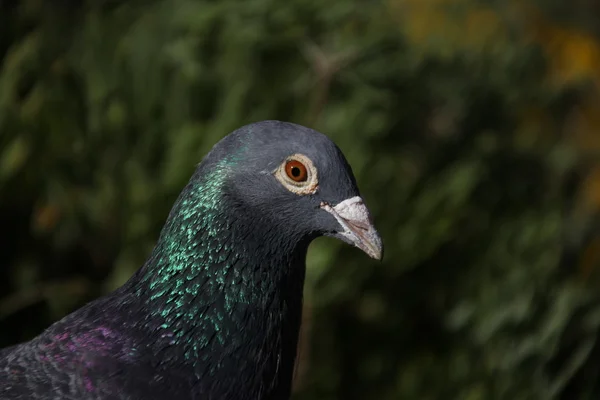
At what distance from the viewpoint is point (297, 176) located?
2051mm

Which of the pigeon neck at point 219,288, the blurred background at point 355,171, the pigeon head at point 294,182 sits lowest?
the pigeon neck at point 219,288

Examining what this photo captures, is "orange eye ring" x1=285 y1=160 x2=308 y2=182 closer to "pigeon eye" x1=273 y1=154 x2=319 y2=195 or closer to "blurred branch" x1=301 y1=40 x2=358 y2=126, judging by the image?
"pigeon eye" x1=273 y1=154 x2=319 y2=195

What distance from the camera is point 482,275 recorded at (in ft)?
14.1

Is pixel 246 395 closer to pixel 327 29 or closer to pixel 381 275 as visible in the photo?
pixel 381 275

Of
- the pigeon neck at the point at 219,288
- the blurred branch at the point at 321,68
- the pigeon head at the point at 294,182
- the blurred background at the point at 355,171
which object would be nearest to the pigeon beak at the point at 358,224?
the pigeon head at the point at 294,182

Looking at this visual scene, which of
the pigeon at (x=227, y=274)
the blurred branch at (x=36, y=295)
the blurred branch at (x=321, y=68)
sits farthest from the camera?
the blurred branch at (x=321, y=68)

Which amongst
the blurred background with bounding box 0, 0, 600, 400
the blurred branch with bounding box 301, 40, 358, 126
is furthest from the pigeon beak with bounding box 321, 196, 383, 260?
the blurred branch with bounding box 301, 40, 358, 126

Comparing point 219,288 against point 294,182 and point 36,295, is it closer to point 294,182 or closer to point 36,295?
point 294,182

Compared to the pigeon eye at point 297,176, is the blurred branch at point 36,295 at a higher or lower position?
higher

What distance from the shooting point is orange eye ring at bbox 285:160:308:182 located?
204 centimetres

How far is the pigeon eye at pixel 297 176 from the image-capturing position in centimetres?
203

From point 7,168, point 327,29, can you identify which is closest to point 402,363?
point 327,29

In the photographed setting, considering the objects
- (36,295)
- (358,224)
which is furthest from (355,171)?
(358,224)

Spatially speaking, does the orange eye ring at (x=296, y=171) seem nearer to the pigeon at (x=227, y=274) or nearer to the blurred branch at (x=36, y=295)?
the pigeon at (x=227, y=274)
